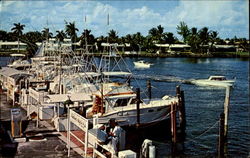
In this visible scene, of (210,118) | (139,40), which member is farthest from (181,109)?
(139,40)

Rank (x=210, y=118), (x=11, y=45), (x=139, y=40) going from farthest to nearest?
1. (x=139, y=40)
2. (x=11, y=45)
3. (x=210, y=118)

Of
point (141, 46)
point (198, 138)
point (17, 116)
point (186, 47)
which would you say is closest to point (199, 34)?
point (186, 47)

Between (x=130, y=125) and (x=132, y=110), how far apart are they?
1202 millimetres

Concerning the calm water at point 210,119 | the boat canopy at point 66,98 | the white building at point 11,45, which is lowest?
the calm water at point 210,119

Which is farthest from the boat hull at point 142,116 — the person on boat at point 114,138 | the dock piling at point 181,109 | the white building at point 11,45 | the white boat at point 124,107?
the white building at point 11,45

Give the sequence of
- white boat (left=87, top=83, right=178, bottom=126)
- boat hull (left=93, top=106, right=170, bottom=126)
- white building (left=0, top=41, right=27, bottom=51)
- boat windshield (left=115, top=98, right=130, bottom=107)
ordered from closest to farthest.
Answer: boat hull (left=93, top=106, right=170, bottom=126) < white boat (left=87, top=83, right=178, bottom=126) < boat windshield (left=115, top=98, right=130, bottom=107) < white building (left=0, top=41, right=27, bottom=51)

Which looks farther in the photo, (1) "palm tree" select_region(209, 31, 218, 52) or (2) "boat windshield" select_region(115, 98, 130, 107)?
(1) "palm tree" select_region(209, 31, 218, 52)

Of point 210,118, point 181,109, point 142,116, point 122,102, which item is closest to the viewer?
point 142,116

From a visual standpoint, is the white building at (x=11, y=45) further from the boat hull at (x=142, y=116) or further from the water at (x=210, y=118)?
the boat hull at (x=142, y=116)

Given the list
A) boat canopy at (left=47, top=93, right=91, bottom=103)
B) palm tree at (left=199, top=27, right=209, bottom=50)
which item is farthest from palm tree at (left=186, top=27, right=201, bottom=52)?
boat canopy at (left=47, top=93, right=91, bottom=103)

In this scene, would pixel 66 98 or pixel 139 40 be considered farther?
pixel 139 40

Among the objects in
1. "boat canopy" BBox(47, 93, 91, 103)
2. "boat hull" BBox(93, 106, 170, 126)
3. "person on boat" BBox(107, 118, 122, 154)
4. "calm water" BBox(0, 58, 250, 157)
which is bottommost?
"calm water" BBox(0, 58, 250, 157)

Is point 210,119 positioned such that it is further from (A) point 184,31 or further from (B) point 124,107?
(A) point 184,31

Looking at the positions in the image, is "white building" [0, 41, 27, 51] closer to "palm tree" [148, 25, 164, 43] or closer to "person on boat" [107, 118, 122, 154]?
"palm tree" [148, 25, 164, 43]
